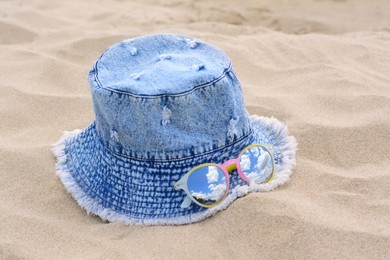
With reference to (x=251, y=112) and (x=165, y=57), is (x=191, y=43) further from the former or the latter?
(x=251, y=112)

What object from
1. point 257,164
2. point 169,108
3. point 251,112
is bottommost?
point 251,112

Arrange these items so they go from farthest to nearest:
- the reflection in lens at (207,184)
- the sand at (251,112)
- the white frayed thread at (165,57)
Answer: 1. the white frayed thread at (165,57)
2. the reflection in lens at (207,184)
3. the sand at (251,112)

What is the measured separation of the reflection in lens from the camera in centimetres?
179

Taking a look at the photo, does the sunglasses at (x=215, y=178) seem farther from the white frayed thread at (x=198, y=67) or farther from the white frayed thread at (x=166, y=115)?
the white frayed thread at (x=198, y=67)

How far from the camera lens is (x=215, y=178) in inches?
70.9

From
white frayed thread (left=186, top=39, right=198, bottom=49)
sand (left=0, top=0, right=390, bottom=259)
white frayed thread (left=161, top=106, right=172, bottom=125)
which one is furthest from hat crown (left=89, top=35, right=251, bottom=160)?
sand (left=0, top=0, right=390, bottom=259)

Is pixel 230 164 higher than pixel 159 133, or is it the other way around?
pixel 159 133

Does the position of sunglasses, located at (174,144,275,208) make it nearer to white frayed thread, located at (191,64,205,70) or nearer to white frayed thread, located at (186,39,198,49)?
white frayed thread, located at (191,64,205,70)

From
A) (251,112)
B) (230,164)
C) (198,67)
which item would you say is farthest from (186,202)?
(251,112)

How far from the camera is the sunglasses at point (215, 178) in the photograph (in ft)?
5.87

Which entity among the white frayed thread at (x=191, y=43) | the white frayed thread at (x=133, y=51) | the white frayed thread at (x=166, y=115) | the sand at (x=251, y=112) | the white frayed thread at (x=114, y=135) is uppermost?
the white frayed thread at (x=191, y=43)

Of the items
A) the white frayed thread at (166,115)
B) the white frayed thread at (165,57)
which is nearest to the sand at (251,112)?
the white frayed thread at (166,115)

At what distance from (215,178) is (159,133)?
239 millimetres

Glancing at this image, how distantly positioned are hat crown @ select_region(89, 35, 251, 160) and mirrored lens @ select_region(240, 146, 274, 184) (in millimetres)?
70
